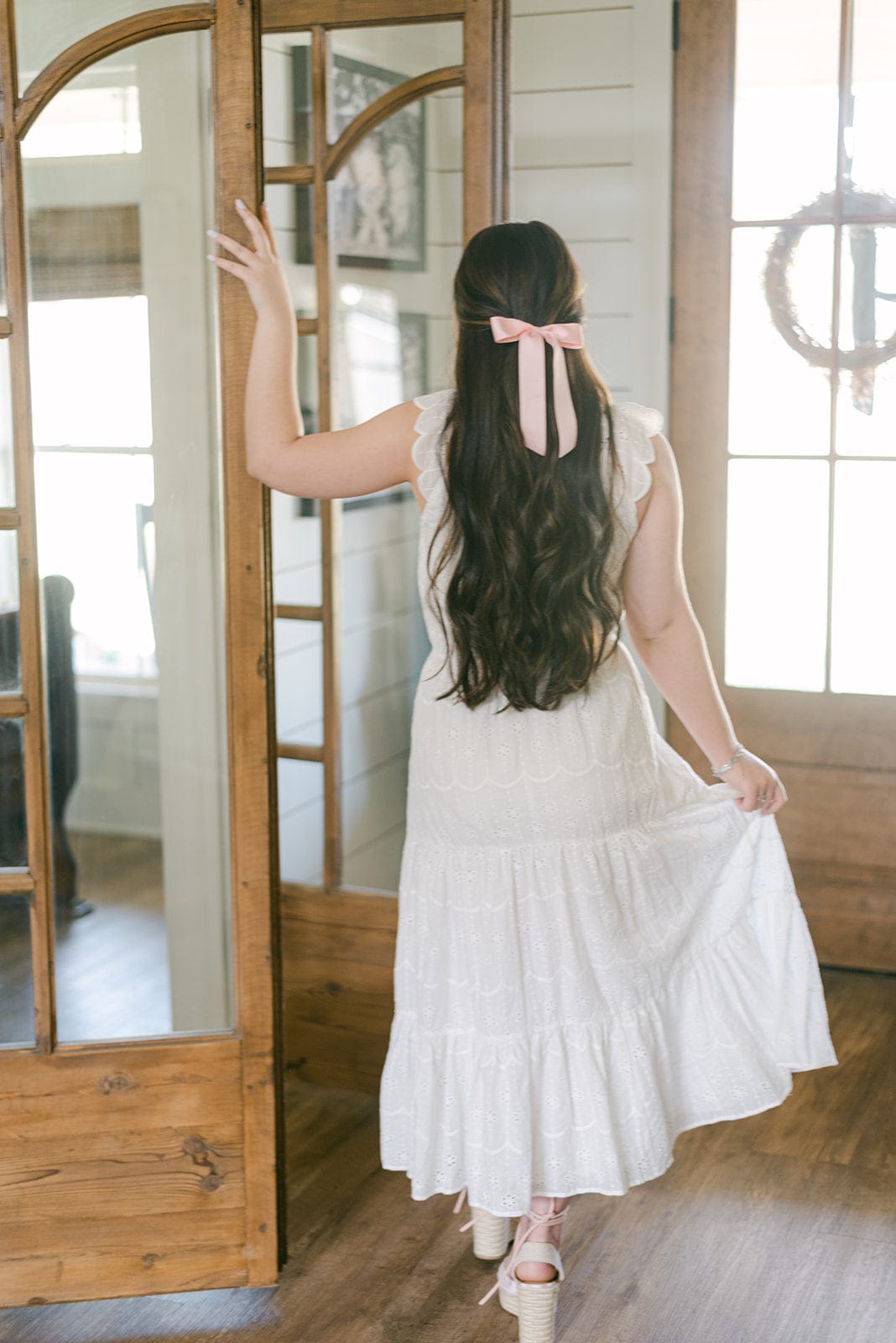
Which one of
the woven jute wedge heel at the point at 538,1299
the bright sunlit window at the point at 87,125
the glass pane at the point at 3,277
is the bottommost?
the woven jute wedge heel at the point at 538,1299

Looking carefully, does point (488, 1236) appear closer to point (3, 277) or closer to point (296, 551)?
point (296, 551)

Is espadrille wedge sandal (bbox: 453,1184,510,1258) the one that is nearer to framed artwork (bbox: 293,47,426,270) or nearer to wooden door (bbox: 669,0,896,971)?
wooden door (bbox: 669,0,896,971)

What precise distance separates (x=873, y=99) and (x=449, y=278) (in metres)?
1.10

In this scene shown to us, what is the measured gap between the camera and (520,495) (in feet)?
5.94

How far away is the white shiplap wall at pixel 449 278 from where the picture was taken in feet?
9.45

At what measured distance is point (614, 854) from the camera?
200 centimetres

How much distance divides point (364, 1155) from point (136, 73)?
189 cm

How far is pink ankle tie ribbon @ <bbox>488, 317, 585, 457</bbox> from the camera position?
1.78 metres

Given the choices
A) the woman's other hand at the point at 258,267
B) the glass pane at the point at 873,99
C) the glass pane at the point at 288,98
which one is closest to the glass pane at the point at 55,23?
the woman's other hand at the point at 258,267

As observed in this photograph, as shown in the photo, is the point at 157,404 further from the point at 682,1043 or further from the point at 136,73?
the point at 682,1043

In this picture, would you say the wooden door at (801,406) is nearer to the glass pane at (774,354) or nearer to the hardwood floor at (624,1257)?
the glass pane at (774,354)

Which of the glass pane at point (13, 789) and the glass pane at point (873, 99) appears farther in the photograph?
the glass pane at point (873, 99)

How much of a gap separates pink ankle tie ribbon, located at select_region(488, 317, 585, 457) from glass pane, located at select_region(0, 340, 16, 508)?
2.39 ft

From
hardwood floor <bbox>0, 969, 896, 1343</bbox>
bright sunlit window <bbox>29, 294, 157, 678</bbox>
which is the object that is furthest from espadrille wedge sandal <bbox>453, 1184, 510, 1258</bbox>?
bright sunlit window <bbox>29, 294, 157, 678</bbox>
